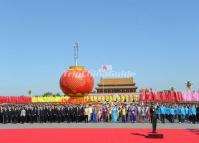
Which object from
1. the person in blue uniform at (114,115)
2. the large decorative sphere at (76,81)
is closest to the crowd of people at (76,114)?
the person in blue uniform at (114,115)

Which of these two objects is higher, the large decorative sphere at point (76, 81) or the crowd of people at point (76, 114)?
the large decorative sphere at point (76, 81)

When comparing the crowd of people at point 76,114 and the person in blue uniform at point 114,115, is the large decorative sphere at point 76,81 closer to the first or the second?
the crowd of people at point 76,114

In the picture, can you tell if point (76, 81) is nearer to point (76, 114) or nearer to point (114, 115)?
point (76, 114)

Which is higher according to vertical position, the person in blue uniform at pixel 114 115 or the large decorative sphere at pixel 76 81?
the large decorative sphere at pixel 76 81

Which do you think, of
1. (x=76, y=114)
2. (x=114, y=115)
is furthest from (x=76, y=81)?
(x=114, y=115)

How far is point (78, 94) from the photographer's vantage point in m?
37.5

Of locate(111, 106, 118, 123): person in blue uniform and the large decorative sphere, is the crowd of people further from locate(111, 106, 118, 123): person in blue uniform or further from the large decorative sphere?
the large decorative sphere

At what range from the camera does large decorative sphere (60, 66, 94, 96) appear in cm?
3612

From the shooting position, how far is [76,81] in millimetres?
36125

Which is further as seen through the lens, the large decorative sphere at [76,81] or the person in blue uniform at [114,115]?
the large decorative sphere at [76,81]

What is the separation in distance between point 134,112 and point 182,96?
1039 centimetres

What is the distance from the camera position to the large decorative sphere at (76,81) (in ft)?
119
